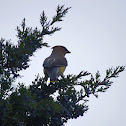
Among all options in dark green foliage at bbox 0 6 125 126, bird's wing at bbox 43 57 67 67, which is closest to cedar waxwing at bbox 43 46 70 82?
bird's wing at bbox 43 57 67 67

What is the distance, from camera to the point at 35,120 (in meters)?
4.92

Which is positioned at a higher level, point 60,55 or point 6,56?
point 60,55

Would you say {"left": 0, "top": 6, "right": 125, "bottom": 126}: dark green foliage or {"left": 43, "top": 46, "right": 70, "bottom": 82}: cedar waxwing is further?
{"left": 43, "top": 46, "right": 70, "bottom": 82}: cedar waxwing

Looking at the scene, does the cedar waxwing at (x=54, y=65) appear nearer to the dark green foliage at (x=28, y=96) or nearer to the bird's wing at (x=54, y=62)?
the bird's wing at (x=54, y=62)

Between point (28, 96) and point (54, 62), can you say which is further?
point (54, 62)

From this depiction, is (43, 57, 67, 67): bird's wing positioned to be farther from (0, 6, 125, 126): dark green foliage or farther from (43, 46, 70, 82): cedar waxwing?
(0, 6, 125, 126): dark green foliage

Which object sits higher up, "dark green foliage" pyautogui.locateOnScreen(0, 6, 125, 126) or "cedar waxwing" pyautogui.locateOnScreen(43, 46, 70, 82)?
"cedar waxwing" pyautogui.locateOnScreen(43, 46, 70, 82)

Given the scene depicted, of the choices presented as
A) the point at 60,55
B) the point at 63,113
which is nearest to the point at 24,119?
the point at 63,113

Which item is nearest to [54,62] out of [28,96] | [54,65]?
[54,65]

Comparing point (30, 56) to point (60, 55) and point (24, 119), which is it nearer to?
point (24, 119)

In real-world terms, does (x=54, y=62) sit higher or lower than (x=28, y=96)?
higher

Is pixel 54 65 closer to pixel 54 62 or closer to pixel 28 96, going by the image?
pixel 54 62

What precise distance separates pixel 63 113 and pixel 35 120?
59 cm

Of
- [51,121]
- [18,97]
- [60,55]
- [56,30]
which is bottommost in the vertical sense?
[51,121]
